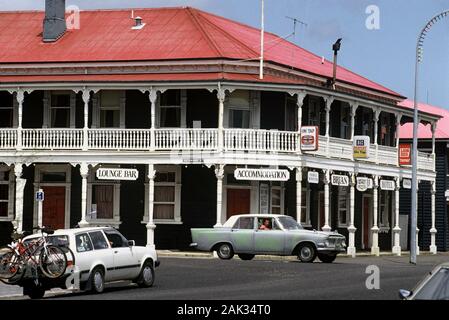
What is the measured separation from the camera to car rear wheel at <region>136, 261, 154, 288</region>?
24853 mm

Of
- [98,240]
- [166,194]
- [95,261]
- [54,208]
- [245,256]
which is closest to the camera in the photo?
[95,261]

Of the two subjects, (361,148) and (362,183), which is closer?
(362,183)

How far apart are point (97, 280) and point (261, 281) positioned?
5126 mm

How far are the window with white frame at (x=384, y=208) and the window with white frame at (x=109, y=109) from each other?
14.7 m

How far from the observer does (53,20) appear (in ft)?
155

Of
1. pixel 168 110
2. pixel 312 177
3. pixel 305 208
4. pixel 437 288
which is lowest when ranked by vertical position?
pixel 437 288

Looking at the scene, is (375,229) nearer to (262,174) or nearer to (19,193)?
(262,174)

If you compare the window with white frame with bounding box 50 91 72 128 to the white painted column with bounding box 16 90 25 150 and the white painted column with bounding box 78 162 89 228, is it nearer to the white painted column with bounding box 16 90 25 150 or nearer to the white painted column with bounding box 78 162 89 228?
the white painted column with bounding box 16 90 25 150

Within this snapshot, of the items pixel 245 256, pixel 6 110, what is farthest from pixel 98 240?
pixel 6 110

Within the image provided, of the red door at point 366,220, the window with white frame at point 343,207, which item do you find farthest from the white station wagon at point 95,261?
the red door at point 366,220

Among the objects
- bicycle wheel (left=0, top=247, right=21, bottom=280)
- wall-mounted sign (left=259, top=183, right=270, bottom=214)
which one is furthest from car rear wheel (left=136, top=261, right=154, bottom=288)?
wall-mounted sign (left=259, top=183, right=270, bottom=214)

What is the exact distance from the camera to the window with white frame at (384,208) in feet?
171

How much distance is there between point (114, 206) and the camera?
4325 cm

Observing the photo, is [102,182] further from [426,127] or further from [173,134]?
[426,127]
